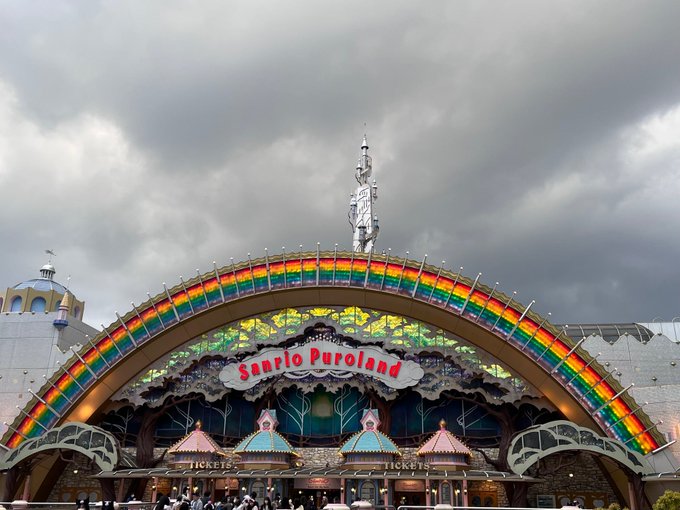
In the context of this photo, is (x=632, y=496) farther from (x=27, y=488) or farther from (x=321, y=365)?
(x=27, y=488)

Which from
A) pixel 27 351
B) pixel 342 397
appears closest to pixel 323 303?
pixel 342 397

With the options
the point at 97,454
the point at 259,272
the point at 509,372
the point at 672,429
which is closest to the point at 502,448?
the point at 509,372

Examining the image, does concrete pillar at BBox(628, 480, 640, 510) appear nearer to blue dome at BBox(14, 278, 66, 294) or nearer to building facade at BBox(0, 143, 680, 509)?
building facade at BBox(0, 143, 680, 509)

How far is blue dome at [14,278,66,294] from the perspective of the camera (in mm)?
57781

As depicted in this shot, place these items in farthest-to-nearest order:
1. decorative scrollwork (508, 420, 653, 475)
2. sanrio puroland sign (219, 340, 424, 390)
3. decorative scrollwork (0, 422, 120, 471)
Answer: sanrio puroland sign (219, 340, 424, 390) < decorative scrollwork (0, 422, 120, 471) < decorative scrollwork (508, 420, 653, 475)

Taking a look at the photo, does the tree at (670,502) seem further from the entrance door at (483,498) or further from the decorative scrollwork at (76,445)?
the decorative scrollwork at (76,445)

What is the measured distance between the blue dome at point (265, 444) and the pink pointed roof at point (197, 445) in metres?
1.56

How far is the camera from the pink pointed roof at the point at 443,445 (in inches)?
1235

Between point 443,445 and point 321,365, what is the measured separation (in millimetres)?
8272

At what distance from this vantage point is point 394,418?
3606 centimetres

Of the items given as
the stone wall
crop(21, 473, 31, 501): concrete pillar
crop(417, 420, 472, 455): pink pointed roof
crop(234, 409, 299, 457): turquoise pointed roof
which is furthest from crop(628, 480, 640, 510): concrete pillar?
crop(21, 473, 31, 501): concrete pillar

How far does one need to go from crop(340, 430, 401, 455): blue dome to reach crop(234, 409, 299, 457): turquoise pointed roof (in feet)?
10.3

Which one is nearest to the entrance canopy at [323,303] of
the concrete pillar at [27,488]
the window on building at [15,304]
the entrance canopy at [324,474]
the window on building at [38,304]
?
the concrete pillar at [27,488]

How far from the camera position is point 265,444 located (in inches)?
1266
